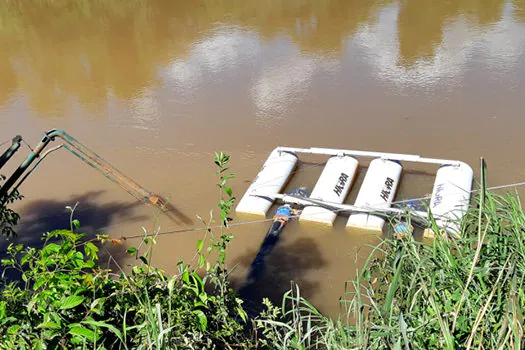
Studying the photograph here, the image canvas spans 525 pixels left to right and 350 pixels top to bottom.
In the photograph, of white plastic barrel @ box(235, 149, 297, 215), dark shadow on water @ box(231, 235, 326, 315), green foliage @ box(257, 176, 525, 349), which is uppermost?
green foliage @ box(257, 176, 525, 349)

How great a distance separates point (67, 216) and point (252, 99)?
15.0 feet

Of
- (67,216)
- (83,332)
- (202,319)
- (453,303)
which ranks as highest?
(83,332)

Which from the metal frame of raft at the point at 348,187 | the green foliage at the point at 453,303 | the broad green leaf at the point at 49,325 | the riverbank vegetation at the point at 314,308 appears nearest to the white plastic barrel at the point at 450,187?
the metal frame of raft at the point at 348,187

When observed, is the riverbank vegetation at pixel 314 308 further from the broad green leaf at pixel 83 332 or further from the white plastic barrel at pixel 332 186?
the white plastic barrel at pixel 332 186

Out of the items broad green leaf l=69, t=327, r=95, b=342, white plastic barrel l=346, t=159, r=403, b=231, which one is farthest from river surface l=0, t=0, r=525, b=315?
broad green leaf l=69, t=327, r=95, b=342

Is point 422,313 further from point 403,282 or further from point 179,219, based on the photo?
point 179,219

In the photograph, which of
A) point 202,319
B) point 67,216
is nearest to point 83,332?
point 202,319

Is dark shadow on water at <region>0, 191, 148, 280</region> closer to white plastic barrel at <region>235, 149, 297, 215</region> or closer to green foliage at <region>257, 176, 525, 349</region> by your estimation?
white plastic barrel at <region>235, 149, 297, 215</region>

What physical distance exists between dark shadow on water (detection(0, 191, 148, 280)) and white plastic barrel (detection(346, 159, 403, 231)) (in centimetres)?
320

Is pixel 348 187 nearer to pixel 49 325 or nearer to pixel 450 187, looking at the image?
pixel 450 187

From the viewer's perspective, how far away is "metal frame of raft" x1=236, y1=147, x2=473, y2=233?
22.9 feet

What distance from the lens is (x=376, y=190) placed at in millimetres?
7410

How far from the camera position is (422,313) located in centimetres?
291

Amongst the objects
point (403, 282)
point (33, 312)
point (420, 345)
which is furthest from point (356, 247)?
point (33, 312)
